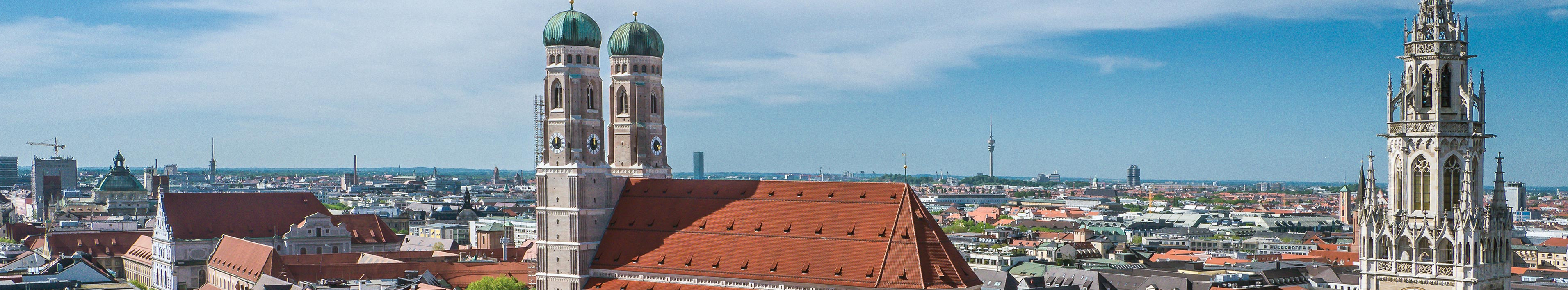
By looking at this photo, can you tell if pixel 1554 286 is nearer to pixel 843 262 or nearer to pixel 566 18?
pixel 843 262

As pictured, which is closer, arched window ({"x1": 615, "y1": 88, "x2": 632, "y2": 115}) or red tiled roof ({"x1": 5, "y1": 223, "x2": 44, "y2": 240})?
arched window ({"x1": 615, "y1": 88, "x2": 632, "y2": 115})

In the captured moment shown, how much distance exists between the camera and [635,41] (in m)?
88.2

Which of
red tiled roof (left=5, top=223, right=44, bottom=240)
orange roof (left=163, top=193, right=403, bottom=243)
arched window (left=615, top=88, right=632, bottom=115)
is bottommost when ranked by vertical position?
red tiled roof (left=5, top=223, right=44, bottom=240)

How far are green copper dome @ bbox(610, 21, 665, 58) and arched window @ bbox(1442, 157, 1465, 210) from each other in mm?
57481

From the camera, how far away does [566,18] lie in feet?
271

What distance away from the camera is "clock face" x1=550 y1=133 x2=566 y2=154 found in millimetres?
81812

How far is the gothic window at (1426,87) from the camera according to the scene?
35.7 m

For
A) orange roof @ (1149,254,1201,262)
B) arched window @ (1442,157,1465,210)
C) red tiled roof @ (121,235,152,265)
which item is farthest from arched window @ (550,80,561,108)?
orange roof @ (1149,254,1201,262)

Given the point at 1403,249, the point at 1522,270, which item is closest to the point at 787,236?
the point at 1403,249

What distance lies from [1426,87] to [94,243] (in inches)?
5114

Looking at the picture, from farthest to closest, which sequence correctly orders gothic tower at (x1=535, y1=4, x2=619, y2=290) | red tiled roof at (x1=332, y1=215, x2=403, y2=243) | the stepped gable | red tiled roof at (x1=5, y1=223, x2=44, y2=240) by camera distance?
red tiled roof at (x1=5, y1=223, x2=44, y2=240) → red tiled roof at (x1=332, y1=215, x2=403, y2=243) → gothic tower at (x1=535, y1=4, x2=619, y2=290) → the stepped gable

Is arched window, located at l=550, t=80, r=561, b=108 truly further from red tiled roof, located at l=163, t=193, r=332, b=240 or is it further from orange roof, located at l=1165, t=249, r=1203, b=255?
orange roof, located at l=1165, t=249, r=1203, b=255

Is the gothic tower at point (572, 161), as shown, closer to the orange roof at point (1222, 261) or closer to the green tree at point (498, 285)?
the green tree at point (498, 285)

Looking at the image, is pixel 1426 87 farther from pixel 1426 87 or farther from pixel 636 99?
pixel 636 99
